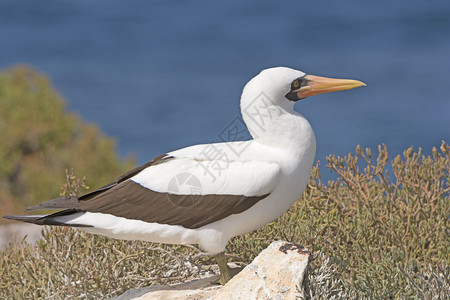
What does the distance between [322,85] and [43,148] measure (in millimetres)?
11275

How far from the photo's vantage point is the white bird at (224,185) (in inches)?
263

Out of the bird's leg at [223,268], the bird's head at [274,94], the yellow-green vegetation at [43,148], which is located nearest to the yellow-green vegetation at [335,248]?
the bird's leg at [223,268]

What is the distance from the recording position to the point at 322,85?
23.3 ft

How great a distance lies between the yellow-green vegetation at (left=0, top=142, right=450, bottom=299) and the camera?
772 cm

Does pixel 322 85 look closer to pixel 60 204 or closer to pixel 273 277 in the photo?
pixel 273 277

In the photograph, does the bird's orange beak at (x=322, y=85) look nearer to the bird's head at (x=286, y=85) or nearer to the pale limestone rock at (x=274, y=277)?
the bird's head at (x=286, y=85)

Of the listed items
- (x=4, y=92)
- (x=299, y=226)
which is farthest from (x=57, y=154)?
(x=299, y=226)

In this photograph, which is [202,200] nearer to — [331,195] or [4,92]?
[331,195]

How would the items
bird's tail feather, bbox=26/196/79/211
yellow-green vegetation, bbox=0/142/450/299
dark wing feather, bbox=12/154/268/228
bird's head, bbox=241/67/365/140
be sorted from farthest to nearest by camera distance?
yellow-green vegetation, bbox=0/142/450/299 → bird's tail feather, bbox=26/196/79/211 → bird's head, bbox=241/67/365/140 → dark wing feather, bbox=12/154/268/228

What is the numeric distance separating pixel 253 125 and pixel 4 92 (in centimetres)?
1227

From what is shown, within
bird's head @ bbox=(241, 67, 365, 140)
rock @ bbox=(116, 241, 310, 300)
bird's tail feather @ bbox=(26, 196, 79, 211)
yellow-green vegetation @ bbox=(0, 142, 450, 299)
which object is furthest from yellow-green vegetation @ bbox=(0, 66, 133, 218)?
rock @ bbox=(116, 241, 310, 300)

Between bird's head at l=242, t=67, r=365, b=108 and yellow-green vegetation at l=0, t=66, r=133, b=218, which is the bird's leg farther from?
yellow-green vegetation at l=0, t=66, r=133, b=218

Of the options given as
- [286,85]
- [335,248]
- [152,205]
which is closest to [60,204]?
[152,205]

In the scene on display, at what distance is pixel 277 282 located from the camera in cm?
632
